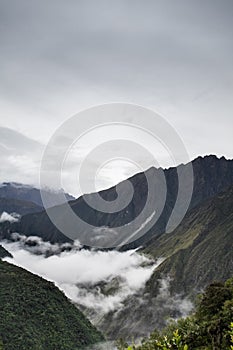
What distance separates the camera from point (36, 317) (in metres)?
98.5

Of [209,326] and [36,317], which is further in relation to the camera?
[36,317]

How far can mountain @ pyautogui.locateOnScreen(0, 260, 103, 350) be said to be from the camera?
86.8 m

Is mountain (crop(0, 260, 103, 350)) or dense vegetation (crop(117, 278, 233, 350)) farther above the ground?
dense vegetation (crop(117, 278, 233, 350))

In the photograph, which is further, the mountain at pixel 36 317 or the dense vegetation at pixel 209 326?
the mountain at pixel 36 317

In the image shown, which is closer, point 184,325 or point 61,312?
point 184,325

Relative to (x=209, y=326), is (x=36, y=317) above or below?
below

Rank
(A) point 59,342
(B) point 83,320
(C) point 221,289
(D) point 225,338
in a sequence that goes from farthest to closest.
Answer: (B) point 83,320, (A) point 59,342, (C) point 221,289, (D) point 225,338

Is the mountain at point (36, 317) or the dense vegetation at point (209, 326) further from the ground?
the dense vegetation at point (209, 326)

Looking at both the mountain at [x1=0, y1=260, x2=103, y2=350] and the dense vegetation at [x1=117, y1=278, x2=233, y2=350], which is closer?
the dense vegetation at [x1=117, y1=278, x2=233, y2=350]

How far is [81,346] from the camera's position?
3947 inches

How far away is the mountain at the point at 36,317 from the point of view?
8681cm

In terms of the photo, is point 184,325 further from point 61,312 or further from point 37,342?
point 61,312

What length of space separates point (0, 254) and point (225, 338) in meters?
178

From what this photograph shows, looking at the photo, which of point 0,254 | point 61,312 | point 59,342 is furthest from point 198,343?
point 0,254
